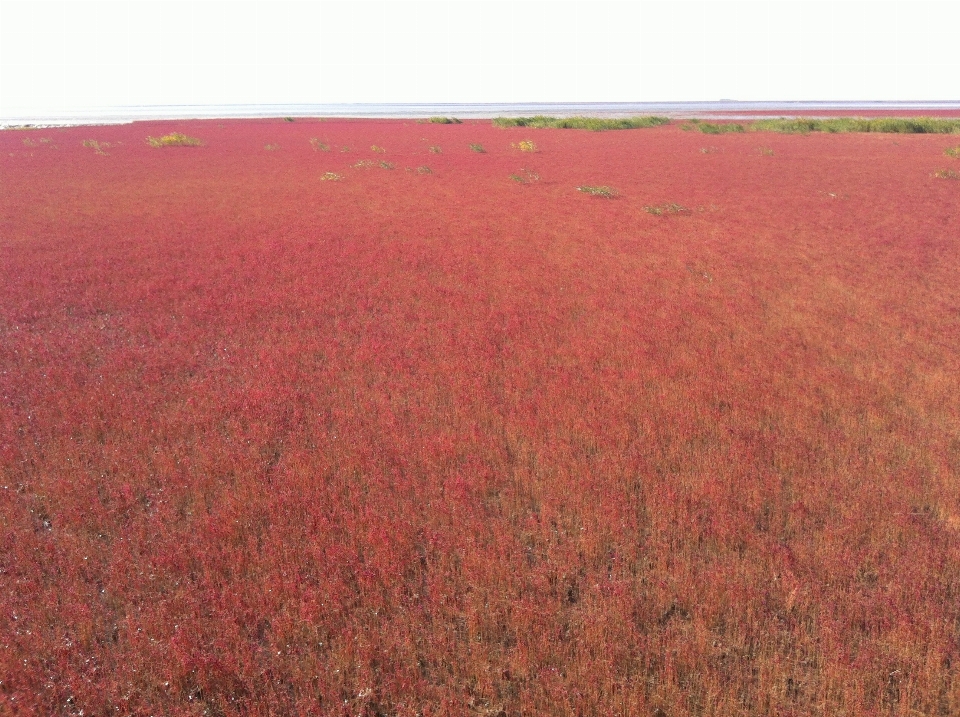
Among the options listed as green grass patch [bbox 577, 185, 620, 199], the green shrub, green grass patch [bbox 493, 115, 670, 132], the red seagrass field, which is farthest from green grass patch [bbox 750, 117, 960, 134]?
the red seagrass field

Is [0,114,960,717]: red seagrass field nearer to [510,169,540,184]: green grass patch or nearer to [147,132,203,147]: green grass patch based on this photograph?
[510,169,540,184]: green grass patch

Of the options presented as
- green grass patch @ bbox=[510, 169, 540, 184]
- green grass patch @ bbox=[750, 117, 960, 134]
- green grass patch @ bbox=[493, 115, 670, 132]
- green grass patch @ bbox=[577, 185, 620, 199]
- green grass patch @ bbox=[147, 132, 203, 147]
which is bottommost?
green grass patch @ bbox=[577, 185, 620, 199]

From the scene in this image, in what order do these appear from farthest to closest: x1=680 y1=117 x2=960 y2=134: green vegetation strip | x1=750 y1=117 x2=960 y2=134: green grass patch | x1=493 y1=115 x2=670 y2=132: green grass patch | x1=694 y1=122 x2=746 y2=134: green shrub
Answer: x1=493 y1=115 x2=670 y2=132: green grass patch < x1=694 y1=122 x2=746 y2=134: green shrub < x1=680 y1=117 x2=960 y2=134: green vegetation strip < x1=750 y1=117 x2=960 y2=134: green grass patch

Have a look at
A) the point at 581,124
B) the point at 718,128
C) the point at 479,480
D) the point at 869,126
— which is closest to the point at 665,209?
the point at 479,480

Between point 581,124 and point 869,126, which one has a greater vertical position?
point 581,124

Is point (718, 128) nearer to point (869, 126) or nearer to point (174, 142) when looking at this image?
point (869, 126)

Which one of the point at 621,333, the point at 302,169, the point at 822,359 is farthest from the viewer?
the point at 302,169

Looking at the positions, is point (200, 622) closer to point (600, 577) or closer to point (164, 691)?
point (164, 691)

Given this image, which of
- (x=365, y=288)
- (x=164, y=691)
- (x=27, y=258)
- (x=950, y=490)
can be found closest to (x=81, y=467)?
(x=164, y=691)
